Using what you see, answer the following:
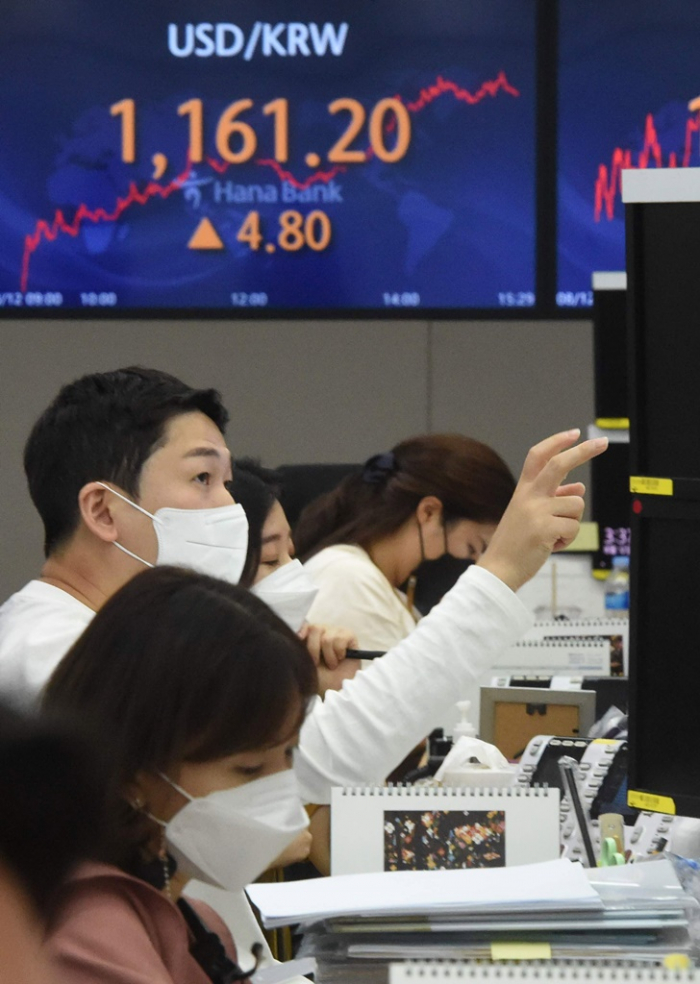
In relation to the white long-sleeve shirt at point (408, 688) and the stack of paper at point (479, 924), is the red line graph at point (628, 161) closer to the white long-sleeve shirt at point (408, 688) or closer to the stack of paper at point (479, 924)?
the white long-sleeve shirt at point (408, 688)

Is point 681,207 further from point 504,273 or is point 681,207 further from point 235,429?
point 235,429

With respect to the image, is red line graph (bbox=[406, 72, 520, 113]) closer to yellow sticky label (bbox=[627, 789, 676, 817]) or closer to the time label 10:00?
the time label 10:00

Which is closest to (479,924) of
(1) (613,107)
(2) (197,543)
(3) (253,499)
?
(2) (197,543)

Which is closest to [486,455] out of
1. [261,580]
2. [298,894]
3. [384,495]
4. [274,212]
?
[384,495]

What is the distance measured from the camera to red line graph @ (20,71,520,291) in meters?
3.76

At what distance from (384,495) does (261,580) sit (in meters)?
0.95

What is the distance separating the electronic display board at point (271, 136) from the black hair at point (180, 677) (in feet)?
9.43

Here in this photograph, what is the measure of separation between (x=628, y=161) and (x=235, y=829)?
307cm

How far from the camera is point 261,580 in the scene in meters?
2.00

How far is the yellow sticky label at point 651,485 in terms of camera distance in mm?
1220

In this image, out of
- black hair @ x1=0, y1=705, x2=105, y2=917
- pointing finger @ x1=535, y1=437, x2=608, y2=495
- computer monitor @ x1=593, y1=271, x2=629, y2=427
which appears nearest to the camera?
black hair @ x1=0, y1=705, x2=105, y2=917

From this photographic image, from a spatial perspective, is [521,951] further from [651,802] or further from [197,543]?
[197,543]

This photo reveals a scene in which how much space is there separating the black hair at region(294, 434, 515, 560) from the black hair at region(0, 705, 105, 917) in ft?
8.22

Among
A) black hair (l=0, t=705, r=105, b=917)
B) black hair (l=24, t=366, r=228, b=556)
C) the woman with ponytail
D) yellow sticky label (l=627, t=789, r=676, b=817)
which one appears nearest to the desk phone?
yellow sticky label (l=627, t=789, r=676, b=817)
